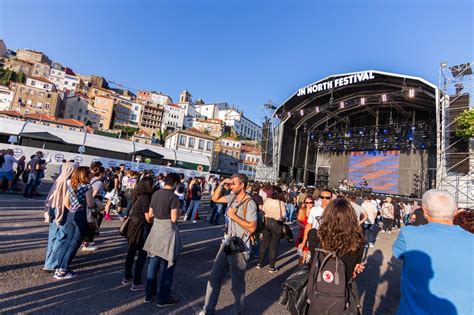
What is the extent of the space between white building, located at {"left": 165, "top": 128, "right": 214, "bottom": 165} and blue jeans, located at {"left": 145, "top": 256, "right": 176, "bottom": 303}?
51.5 m

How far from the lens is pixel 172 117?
3398 inches

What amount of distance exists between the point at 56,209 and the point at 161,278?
2.09 metres

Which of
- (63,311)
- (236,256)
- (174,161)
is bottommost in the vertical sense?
(63,311)

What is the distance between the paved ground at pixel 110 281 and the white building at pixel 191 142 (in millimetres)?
47602

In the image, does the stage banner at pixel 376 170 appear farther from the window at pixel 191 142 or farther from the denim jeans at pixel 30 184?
the window at pixel 191 142

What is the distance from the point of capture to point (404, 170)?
22.6 meters

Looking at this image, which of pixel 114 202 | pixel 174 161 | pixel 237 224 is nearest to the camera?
pixel 237 224

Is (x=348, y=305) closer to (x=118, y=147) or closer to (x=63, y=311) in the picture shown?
(x=63, y=311)

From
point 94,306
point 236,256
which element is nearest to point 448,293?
point 236,256

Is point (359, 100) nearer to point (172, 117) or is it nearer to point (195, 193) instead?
point (195, 193)

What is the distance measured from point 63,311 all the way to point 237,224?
2341mm

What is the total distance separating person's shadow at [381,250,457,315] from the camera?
70.4 inches

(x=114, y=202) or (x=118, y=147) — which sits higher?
(x=118, y=147)

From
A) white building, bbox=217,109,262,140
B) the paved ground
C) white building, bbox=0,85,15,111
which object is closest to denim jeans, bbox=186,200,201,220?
the paved ground
